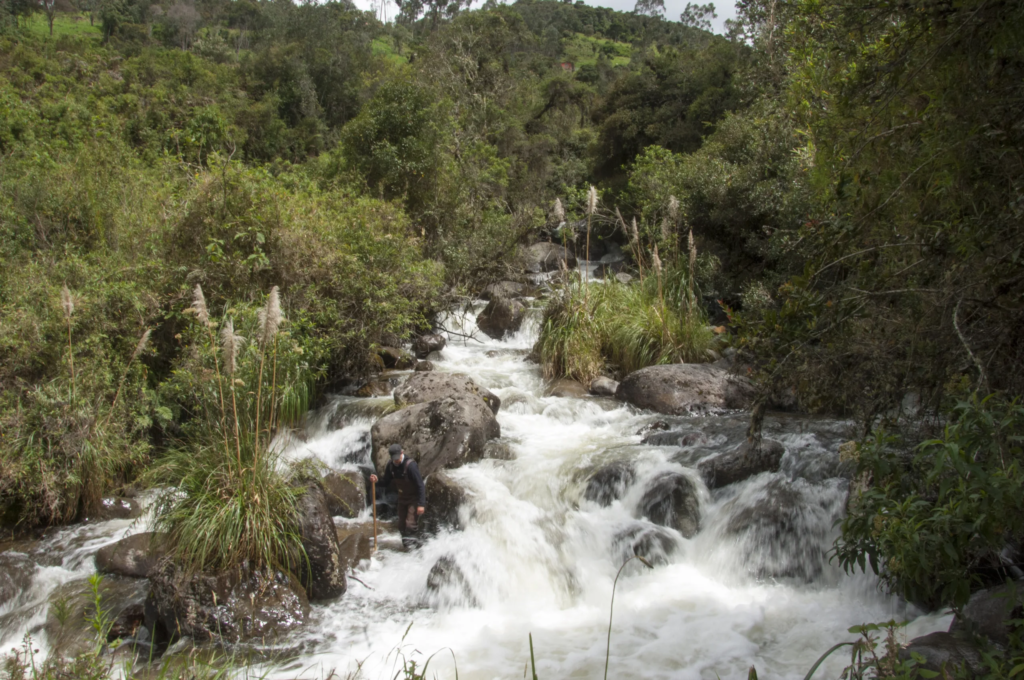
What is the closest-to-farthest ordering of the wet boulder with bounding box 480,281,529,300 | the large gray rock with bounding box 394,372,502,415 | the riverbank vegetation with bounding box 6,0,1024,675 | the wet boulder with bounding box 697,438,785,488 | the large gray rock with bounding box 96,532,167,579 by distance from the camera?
the riverbank vegetation with bounding box 6,0,1024,675, the large gray rock with bounding box 96,532,167,579, the wet boulder with bounding box 697,438,785,488, the large gray rock with bounding box 394,372,502,415, the wet boulder with bounding box 480,281,529,300

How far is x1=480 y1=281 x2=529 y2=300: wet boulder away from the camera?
16.4 metres

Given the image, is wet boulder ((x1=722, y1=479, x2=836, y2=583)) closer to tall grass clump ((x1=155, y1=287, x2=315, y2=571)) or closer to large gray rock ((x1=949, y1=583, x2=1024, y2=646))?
large gray rock ((x1=949, y1=583, x2=1024, y2=646))

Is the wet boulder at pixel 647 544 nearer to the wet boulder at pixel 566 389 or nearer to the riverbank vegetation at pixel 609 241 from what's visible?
the riverbank vegetation at pixel 609 241

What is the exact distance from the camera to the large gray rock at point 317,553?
648cm

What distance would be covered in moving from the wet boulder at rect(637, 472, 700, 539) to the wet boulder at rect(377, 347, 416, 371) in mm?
6560

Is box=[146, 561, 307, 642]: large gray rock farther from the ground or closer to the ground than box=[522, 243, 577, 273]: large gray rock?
closer to the ground

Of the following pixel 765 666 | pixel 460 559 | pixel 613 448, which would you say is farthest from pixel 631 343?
pixel 765 666

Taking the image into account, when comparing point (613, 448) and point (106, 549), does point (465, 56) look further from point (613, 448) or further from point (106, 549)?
point (106, 549)

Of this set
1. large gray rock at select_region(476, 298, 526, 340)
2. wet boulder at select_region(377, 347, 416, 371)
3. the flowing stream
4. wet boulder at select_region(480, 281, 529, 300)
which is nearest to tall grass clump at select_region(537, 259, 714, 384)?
wet boulder at select_region(377, 347, 416, 371)

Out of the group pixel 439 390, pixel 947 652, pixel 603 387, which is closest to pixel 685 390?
pixel 603 387

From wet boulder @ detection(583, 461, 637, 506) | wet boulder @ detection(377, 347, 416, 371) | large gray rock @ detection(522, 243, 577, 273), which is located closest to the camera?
wet boulder @ detection(583, 461, 637, 506)

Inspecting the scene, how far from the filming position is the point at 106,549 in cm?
720

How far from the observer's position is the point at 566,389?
11695mm

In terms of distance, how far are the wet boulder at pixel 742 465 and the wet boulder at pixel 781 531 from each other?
381 mm
